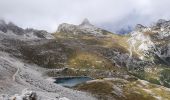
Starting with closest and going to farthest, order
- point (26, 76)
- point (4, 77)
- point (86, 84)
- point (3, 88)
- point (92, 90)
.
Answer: point (3, 88)
point (4, 77)
point (26, 76)
point (92, 90)
point (86, 84)

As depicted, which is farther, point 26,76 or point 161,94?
point 161,94

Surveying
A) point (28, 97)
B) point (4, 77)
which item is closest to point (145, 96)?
point (4, 77)

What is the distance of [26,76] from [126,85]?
47875 millimetres

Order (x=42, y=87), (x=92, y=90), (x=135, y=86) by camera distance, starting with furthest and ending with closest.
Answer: (x=135, y=86) < (x=92, y=90) < (x=42, y=87)

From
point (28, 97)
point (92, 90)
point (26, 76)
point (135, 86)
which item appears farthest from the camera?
point (135, 86)

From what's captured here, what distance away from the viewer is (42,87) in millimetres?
110812

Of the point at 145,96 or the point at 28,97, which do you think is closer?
the point at 28,97

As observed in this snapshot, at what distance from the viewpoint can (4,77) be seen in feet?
330

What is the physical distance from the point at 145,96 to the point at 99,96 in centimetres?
2531

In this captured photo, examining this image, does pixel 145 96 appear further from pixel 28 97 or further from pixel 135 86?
pixel 28 97

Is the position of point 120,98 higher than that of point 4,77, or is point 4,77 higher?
point 4,77

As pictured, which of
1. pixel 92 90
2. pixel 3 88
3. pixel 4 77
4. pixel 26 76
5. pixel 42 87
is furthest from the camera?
pixel 92 90

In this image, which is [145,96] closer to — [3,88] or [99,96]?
[99,96]

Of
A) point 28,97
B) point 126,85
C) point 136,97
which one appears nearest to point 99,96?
point 136,97
